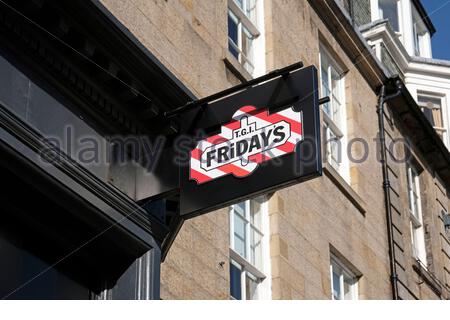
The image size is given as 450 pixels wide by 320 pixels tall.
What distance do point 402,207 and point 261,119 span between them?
1223 centimetres

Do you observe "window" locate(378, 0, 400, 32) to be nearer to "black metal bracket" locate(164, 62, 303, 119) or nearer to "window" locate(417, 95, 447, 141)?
"window" locate(417, 95, 447, 141)

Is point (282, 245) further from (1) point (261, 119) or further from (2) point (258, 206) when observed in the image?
(1) point (261, 119)

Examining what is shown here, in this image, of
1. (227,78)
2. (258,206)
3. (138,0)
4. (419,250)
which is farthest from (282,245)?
(419,250)

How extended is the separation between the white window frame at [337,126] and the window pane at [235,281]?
181 inches

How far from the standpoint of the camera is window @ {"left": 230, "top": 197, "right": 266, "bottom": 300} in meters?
14.6

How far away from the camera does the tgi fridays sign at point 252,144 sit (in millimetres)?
9938

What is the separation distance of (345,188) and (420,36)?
50.0 ft

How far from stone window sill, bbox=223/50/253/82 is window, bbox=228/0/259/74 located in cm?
77

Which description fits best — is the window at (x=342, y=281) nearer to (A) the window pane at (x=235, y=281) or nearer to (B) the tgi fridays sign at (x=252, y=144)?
(A) the window pane at (x=235, y=281)

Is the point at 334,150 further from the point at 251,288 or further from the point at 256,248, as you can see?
the point at 251,288

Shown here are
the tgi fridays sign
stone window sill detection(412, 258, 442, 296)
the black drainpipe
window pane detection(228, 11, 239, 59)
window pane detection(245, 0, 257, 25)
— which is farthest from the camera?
stone window sill detection(412, 258, 442, 296)

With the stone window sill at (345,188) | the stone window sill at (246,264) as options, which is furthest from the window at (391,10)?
the stone window sill at (246,264)

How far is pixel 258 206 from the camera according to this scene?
51.8 ft

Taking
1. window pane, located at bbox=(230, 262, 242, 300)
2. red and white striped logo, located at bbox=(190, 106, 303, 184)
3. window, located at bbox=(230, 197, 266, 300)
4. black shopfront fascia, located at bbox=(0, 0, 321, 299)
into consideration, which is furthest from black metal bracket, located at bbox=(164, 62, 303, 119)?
window pane, located at bbox=(230, 262, 242, 300)
